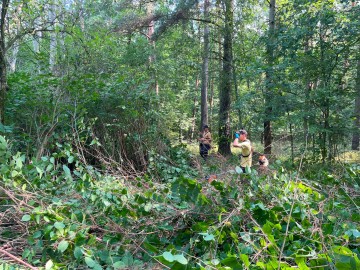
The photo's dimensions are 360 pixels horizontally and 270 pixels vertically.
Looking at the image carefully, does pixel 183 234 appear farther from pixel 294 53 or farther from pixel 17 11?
pixel 294 53

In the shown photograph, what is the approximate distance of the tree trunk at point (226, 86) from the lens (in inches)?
429

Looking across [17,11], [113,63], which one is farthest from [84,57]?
[113,63]

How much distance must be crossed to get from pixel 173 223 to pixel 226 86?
32.5 feet

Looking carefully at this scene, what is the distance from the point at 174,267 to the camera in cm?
147

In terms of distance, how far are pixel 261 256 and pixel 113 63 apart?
740cm

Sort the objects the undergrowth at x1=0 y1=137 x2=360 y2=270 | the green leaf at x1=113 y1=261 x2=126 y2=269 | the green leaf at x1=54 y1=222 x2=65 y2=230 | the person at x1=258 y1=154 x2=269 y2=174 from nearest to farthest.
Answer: the green leaf at x1=113 y1=261 x2=126 y2=269 → the undergrowth at x1=0 y1=137 x2=360 y2=270 → the green leaf at x1=54 y1=222 x2=65 y2=230 → the person at x1=258 y1=154 x2=269 y2=174

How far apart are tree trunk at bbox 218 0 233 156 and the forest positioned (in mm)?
56

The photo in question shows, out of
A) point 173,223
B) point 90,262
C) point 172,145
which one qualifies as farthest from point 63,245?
point 172,145

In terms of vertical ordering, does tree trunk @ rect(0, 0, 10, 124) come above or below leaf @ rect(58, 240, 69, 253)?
above

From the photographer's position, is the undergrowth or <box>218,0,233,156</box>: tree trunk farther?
<box>218,0,233,156</box>: tree trunk

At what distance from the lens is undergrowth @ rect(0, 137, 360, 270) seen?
6.02ft

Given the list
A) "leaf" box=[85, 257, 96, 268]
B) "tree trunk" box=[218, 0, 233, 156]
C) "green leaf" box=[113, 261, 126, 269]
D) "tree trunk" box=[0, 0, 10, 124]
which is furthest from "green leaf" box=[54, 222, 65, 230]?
"tree trunk" box=[218, 0, 233, 156]

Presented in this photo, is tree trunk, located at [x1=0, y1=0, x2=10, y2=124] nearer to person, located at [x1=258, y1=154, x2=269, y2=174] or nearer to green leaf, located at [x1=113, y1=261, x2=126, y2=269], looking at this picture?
person, located at [x1=258, y1=154, x2=269, y2=174]

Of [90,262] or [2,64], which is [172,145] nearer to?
[2,64]
